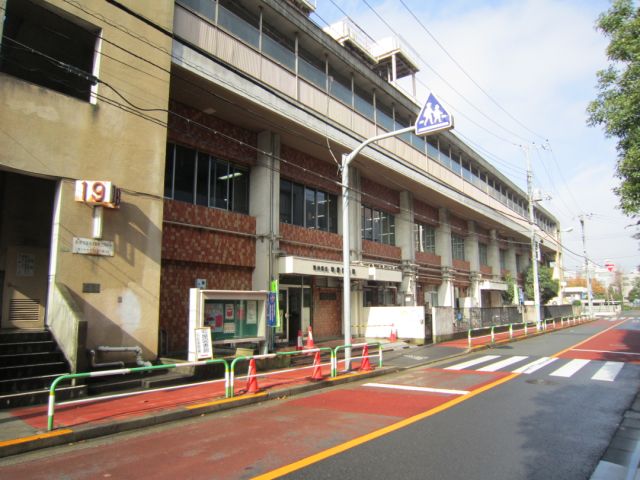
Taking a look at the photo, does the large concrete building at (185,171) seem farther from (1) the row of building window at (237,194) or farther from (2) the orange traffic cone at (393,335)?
(2) the orange traffic cone at (393,335)

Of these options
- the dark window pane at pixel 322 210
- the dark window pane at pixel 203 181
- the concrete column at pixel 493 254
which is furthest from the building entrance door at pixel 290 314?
the concrete column at pixel 493 254

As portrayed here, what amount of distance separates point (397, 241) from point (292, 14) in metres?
14.6

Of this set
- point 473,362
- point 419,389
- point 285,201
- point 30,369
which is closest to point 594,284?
point 473,362

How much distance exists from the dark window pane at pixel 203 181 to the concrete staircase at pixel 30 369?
→ 7.40m

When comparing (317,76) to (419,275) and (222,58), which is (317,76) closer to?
(222,58)

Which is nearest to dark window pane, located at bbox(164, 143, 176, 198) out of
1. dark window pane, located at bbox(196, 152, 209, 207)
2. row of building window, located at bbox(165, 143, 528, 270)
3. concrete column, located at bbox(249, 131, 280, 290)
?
row of building window, located at bbox(165, 143, 528, 270)

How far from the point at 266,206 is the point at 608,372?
12.7 meters

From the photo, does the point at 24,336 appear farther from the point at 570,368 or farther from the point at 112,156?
the point at 570,368

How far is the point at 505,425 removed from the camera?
23.9ft

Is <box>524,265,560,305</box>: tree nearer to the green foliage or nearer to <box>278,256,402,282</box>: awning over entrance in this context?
<box>278,256,402,282</box>: awning over entrance

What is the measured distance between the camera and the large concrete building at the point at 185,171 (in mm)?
10854

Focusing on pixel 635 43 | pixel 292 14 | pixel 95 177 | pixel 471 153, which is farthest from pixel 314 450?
pixel 471 153

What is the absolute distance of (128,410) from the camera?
8.34 m

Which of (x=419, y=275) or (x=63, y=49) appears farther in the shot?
(x=419, y=275)
